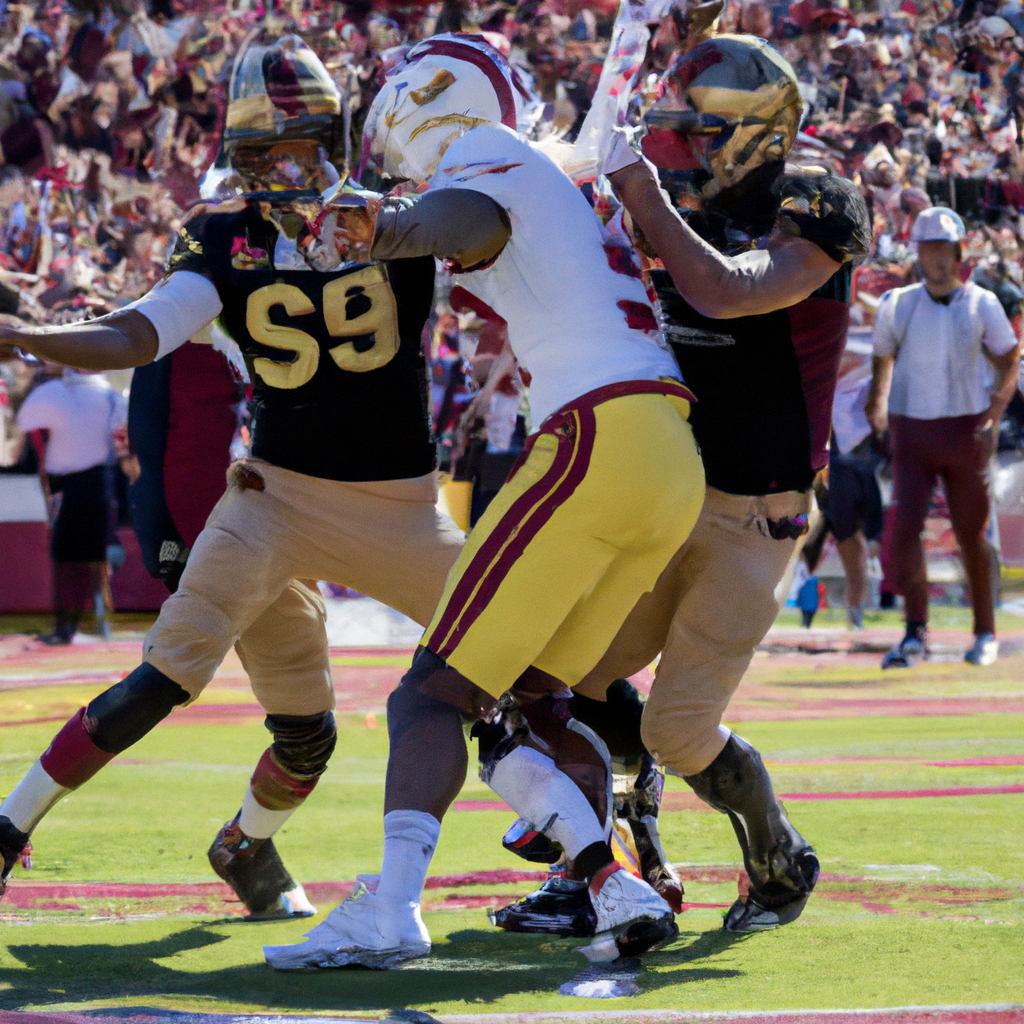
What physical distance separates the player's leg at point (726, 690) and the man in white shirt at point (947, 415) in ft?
15.0

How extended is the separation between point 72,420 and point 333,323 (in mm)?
6112

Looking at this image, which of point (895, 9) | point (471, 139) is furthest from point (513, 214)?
point (895, 9)

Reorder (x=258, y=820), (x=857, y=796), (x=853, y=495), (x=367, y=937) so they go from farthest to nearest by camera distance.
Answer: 1. (x=853, y=495)
2. (x=857, y=796)
3. (x=258, y=820)
4. (x=367, y=937)

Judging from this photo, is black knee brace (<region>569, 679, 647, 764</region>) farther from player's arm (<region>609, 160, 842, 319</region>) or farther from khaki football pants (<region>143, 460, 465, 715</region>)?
player's arm (<region>609, 160, 842, 319</region>)

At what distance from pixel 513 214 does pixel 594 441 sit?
42 centimetres

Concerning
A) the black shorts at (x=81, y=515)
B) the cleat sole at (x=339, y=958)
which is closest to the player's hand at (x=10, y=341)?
the cleat sole at (x=339, y=958)

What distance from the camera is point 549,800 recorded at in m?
2.61

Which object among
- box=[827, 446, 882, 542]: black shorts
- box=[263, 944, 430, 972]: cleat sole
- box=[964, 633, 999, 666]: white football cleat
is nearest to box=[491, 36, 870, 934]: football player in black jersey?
box=[263, 944, 430, 972]: cleat sole

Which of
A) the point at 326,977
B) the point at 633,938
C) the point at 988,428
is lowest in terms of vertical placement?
the point at 988,428

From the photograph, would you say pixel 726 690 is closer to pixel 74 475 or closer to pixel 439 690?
pixel 439 690

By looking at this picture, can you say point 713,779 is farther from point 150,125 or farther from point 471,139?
point 150,125

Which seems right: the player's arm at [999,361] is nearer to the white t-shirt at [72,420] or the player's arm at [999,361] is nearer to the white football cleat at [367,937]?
the white t-shirt at [72,420]

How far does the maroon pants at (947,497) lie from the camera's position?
7.34 metres

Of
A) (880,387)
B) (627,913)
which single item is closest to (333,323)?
(627,913)
